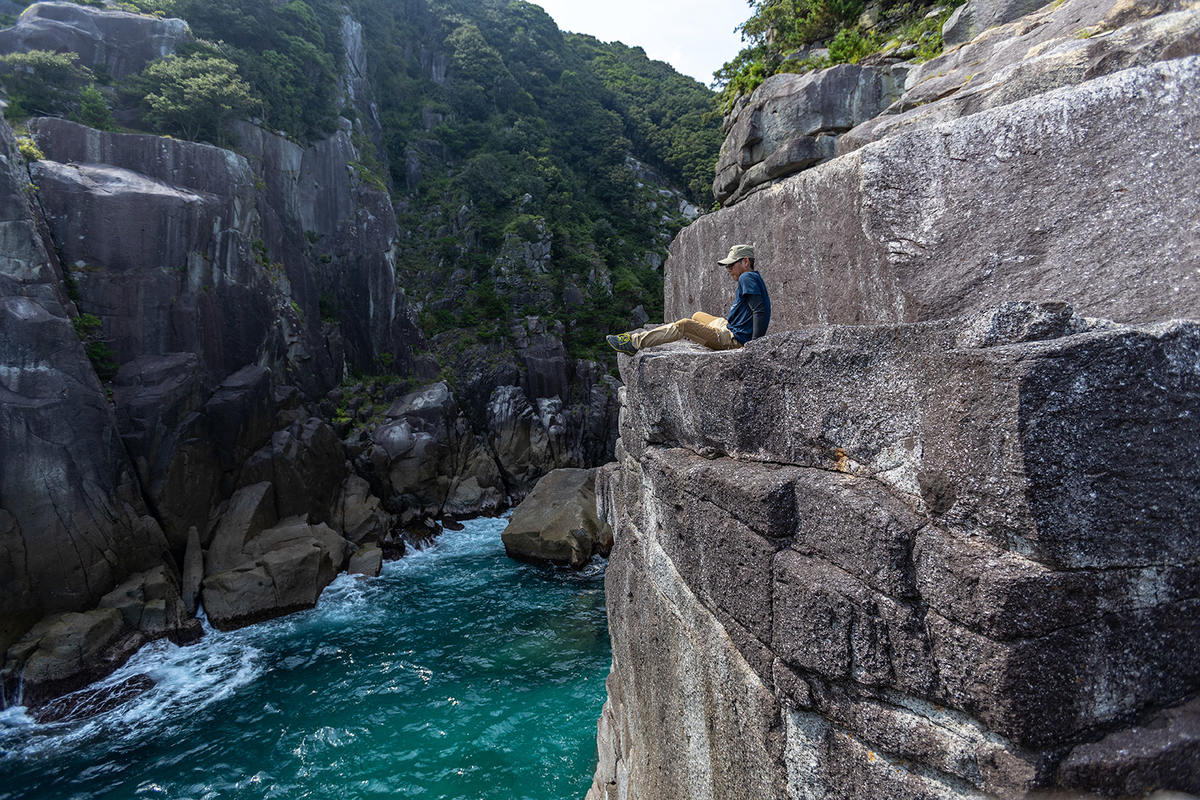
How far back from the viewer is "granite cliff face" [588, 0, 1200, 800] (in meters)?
1.41

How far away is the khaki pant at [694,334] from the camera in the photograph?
439 centimetres

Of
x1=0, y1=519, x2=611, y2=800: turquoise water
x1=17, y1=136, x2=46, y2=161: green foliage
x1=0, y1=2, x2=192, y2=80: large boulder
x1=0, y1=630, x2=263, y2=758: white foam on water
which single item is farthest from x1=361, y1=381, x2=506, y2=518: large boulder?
x1=0, y1=2, x2=192, y2=80: large boulder

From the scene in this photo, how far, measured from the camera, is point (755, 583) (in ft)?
7.30

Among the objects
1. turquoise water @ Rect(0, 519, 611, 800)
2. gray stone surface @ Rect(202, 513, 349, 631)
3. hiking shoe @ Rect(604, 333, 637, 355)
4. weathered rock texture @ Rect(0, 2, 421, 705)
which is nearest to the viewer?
hiking shoe @ Rect(604, 333, 637, 355)

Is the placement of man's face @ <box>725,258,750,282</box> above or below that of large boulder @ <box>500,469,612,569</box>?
above

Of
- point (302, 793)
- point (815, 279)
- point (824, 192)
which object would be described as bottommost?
point (302, 793)

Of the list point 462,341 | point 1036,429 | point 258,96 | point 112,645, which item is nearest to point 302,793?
point 112,645

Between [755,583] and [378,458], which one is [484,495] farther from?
[755,583]

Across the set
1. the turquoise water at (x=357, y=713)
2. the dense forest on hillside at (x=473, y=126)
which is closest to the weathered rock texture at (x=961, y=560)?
the turquoise water at (x=357, y=713)

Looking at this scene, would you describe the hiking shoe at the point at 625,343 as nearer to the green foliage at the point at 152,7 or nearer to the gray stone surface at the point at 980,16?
the gray stone surface at the point at 980,16

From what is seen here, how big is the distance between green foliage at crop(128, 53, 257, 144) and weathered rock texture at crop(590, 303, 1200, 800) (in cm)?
2139

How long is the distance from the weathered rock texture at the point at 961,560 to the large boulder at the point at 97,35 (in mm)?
23324

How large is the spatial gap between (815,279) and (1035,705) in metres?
2.53

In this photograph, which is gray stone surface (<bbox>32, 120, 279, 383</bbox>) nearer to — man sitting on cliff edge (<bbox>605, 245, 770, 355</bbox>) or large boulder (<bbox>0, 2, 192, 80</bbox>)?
large boulder (<bbox>0, 2, 192, 80</bbox>)
